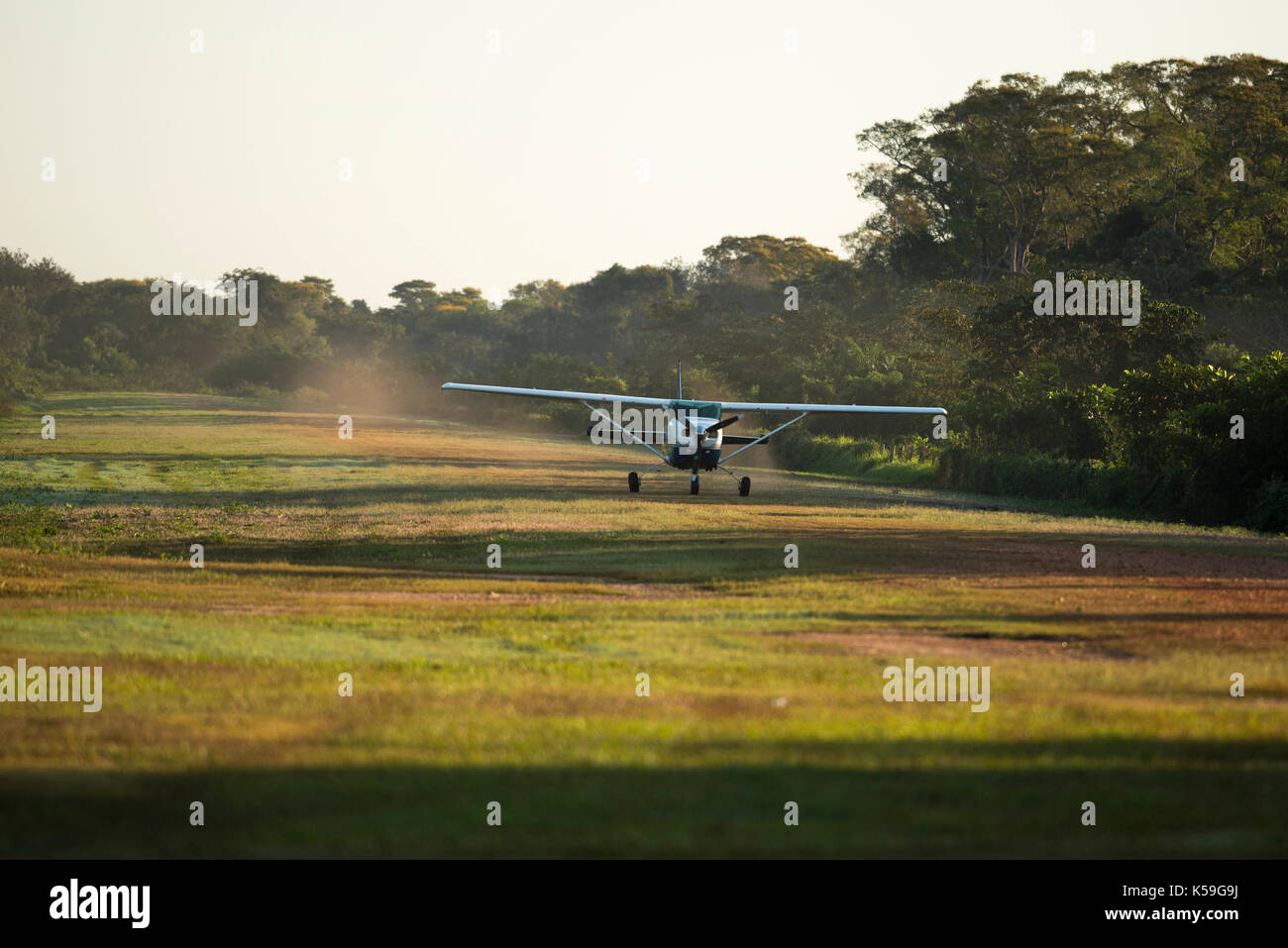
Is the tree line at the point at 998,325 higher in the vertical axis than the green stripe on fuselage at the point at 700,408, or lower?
higher

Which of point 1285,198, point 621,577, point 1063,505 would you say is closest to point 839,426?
point 1285,198

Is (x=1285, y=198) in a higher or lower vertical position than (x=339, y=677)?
higher

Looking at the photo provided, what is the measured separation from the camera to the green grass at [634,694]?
667 centimetres

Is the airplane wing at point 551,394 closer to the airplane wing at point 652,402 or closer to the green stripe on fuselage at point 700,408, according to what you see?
the airplane wing at point 652,402

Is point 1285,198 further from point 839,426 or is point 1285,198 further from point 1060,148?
point 839,426

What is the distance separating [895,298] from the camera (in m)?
85.2

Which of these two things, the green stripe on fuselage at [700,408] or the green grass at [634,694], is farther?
the green stripe on fuselage at [700,408]

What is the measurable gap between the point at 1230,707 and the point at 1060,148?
209 ft

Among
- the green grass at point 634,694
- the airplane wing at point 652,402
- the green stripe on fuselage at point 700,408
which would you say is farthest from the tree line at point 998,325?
the green grass at point 634,694

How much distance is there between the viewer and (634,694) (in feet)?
31.5

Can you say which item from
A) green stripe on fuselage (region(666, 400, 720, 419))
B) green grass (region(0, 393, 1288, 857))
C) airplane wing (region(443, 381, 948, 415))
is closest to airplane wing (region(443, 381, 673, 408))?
airplane wing (region(443, 381, 948, 415))

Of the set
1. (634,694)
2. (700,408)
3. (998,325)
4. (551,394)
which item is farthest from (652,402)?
(634,694)
